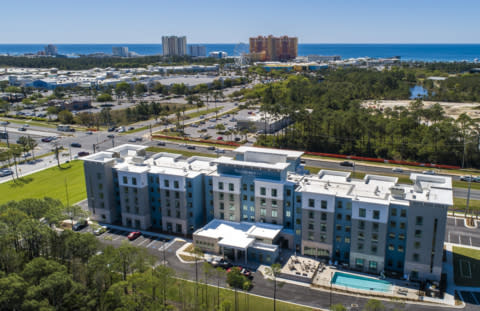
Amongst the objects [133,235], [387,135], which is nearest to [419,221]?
[133,235]

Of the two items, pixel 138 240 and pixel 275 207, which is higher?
pixel 275 207

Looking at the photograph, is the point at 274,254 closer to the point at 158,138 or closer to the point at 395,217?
the point at 395,217

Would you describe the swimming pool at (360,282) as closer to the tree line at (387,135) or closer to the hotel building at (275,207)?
the hotel building at (275,207)

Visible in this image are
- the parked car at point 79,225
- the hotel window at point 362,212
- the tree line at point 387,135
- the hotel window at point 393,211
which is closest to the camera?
the hotel window at point 393,211

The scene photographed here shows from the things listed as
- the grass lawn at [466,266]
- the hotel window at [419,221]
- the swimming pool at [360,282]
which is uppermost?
the hotel window at [419,221]

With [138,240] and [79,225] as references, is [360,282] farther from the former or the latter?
[79,225]

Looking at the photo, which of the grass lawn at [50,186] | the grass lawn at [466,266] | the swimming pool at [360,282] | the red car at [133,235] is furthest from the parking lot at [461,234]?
the grass lawn at [50,186]

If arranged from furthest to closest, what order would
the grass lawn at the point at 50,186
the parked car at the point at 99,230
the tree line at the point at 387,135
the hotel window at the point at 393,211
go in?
the tree line at the point at 387,135, the grass lawn at the point at 50,186, the parked car at the point at 99,230, the hotel window at the point at 393,211

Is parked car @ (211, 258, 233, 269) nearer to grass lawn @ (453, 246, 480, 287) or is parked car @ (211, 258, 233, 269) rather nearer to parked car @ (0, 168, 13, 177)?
grass lawn @ (453, 246, 480, 287)
